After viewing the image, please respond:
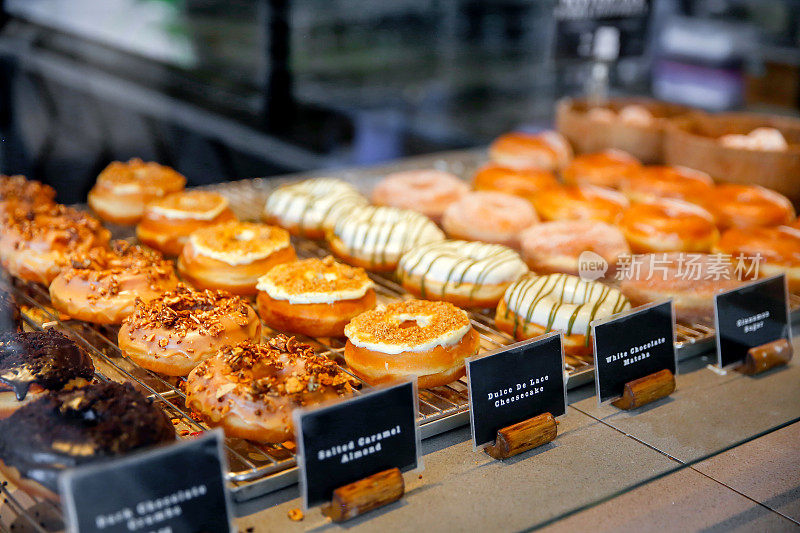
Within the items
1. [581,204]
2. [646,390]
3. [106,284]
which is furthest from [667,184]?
[106,284]

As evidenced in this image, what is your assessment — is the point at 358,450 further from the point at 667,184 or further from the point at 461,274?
the point at 667,184

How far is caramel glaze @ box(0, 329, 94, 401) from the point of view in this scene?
6.47ft

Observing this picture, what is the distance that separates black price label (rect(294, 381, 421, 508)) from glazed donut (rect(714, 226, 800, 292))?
1.78m

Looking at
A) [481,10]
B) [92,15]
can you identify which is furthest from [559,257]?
[481,10]

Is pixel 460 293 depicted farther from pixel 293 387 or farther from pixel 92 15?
pixel 92 15

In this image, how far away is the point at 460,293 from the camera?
9.54 feet

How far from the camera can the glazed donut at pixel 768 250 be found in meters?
3.04

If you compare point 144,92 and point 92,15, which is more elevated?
point 92,15

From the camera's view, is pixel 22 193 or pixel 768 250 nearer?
pixel 768 250

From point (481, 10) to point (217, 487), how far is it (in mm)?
6759

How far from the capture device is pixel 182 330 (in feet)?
7.91

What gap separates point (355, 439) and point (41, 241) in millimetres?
1782

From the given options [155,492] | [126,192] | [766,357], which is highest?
[126,192]

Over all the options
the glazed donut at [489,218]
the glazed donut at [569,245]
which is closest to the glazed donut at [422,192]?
the glazed donut at [489,218]
